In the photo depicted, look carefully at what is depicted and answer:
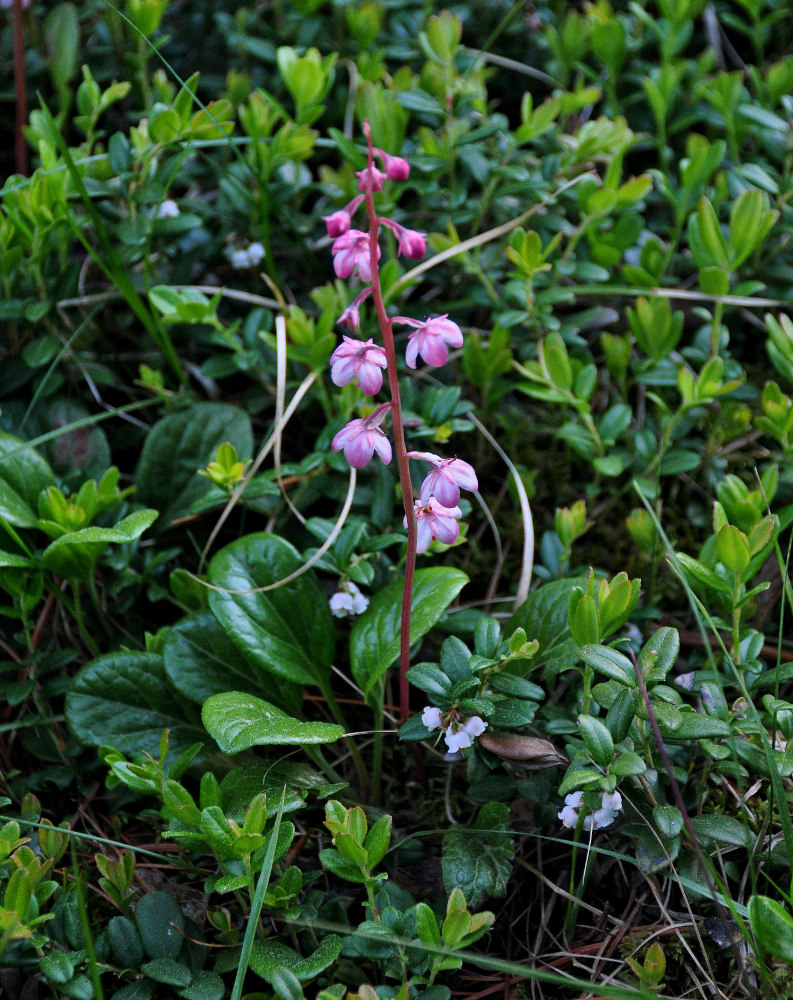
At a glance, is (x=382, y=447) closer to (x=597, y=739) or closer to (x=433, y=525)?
(x=433, y=525)

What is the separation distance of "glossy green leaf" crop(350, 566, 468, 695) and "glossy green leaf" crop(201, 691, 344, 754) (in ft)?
0.82

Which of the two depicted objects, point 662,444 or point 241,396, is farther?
point 241,396

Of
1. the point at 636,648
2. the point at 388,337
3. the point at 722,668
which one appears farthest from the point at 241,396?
the point at 722,668

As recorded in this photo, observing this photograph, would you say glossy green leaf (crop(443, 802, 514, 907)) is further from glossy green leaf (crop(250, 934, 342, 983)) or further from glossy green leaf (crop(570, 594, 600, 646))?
glossy green leaf (crop(570, 594, 600, 646))

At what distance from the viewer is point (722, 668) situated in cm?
207

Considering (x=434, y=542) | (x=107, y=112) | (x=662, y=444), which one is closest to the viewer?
(x=434, y=542)

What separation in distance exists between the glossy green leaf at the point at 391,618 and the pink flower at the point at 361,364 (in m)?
0.53

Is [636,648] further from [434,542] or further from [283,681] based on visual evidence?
[283,681]

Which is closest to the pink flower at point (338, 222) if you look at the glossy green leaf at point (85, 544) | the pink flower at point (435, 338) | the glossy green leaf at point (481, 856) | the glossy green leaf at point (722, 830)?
the pink flower at point (435, 338)

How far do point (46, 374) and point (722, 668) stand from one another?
6.25 feet

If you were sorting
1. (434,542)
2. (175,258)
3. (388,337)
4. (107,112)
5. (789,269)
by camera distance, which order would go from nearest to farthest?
(388,337) < (434,542) < (789,269) < (175,258) < (107,112)

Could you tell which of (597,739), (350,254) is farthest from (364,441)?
(597,739)

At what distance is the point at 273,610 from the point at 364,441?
0.70 m

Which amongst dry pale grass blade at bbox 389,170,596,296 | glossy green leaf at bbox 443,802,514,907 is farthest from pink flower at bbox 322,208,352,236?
glossy green leaf at bbox 443,802,514,907
